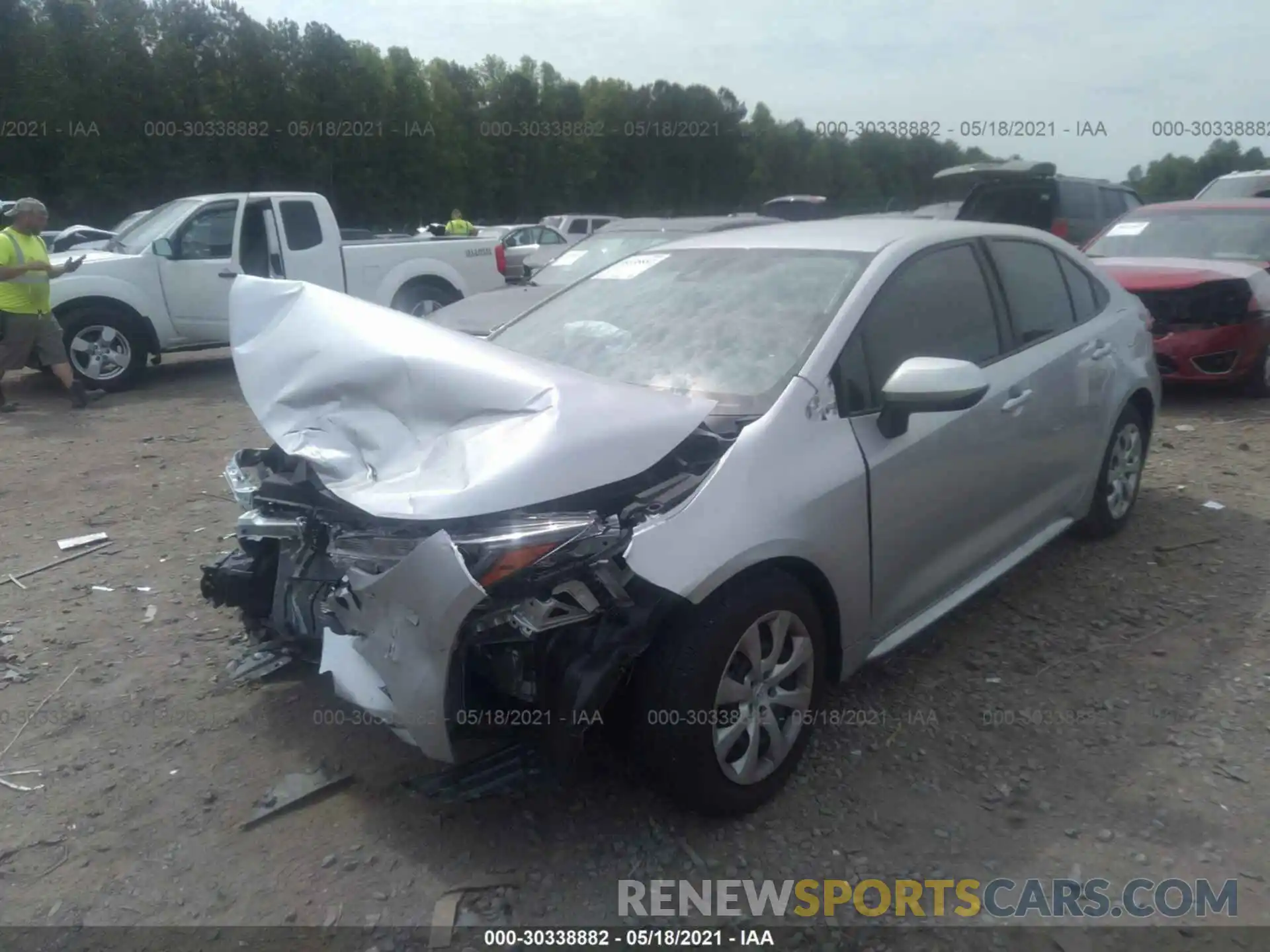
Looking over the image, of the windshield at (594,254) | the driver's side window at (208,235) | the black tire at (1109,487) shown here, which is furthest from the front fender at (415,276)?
the black tire at (1109,487)

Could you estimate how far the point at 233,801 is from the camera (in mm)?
3145

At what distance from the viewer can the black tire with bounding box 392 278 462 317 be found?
463 inches

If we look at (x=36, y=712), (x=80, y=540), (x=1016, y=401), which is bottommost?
(x=36, y=712)

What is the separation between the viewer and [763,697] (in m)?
2.96

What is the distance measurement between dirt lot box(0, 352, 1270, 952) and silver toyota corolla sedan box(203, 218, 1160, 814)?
26 centimetres

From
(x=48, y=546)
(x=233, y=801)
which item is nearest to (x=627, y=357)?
(x=233, y=801)

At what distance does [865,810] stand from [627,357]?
172 cm

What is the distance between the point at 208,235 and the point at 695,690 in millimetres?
9445

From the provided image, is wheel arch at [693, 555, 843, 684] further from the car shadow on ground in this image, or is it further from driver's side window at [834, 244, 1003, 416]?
driver's side window at [834, 244, 1003, 416]

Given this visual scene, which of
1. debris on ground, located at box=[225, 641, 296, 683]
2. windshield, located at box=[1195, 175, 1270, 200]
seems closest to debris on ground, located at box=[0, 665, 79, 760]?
debris on ground, located at box=[225, 641, 296, 683]

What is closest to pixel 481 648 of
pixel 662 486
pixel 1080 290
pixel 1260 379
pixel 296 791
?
pixel 662 486

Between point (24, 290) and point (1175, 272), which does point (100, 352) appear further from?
point (1175, 272)

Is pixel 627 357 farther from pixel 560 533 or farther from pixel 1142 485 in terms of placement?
pixel 1142 485

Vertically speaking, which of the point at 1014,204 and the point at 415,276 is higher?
the point at 1014,204
